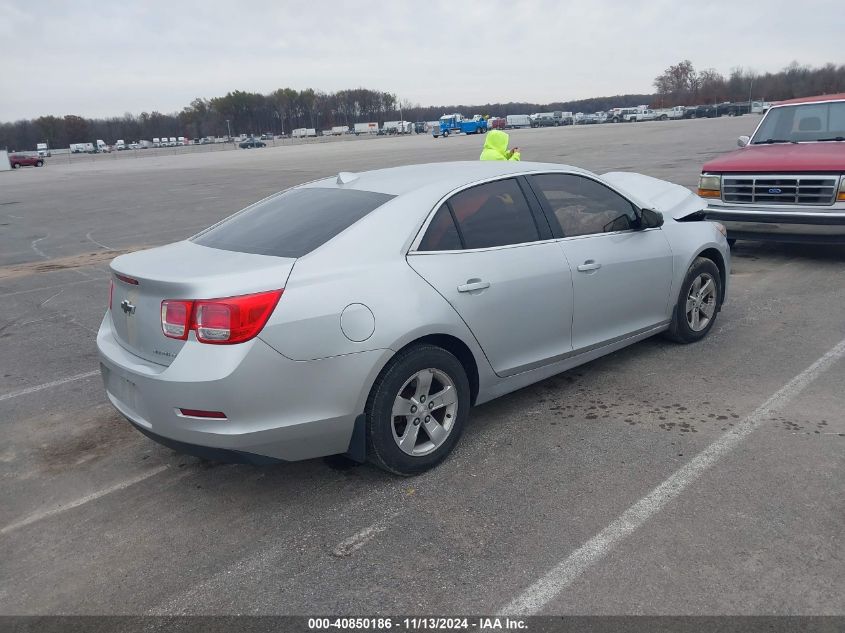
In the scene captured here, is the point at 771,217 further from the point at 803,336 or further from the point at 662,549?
the point at 662,549

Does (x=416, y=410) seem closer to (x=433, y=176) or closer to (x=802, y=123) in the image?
(x=433, y=176)

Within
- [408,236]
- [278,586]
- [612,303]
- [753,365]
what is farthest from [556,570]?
[753,365]

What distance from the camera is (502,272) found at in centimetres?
418

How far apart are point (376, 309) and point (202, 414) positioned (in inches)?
37.9

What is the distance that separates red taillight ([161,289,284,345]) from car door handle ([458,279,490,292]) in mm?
1055

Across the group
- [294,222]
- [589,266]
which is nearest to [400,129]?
[589,266]

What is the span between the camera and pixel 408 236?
392 cm

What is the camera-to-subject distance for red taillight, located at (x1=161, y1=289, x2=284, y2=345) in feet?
10.8

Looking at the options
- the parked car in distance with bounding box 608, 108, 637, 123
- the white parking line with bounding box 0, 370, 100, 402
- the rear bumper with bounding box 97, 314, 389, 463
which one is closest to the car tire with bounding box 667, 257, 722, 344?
the rear bumper with bounding box 97, 314, 389, 463

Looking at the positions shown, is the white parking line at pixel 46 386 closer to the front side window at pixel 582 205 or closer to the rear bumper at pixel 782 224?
the front side window at pixel 582 205

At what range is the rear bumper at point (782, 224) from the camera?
7922mm

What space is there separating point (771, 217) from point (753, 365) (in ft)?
12.2

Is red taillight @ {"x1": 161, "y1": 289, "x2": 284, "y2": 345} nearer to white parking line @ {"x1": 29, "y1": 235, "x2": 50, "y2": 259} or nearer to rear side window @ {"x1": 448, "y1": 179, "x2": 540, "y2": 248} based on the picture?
rear side window @ {"x1": 448, "y1": 179, "x2": 540, "y2": 248}

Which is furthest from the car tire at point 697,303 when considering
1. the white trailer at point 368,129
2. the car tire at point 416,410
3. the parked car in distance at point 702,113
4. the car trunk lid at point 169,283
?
the white trailer at point 368,129
